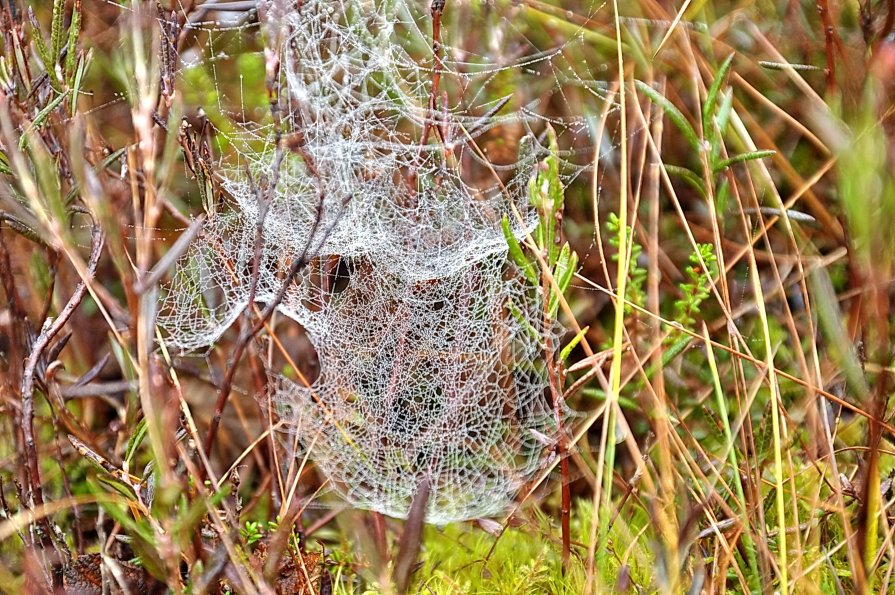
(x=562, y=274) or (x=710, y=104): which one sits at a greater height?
(x=710, y=104)

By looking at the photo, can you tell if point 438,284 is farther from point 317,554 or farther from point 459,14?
point 459,14

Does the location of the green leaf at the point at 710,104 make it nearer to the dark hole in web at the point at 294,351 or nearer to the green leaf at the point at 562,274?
the green leaf at the point at 562,274

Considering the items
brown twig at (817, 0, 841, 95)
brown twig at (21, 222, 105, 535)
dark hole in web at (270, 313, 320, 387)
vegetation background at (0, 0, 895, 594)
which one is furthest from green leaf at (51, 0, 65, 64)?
brown twig at (817, 0, 841, 95)

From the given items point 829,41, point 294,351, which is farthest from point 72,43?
point 829,41

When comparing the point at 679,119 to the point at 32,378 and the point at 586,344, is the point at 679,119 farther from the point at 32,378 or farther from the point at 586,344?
the point at 32,378

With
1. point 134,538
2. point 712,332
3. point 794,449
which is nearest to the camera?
point 134,538

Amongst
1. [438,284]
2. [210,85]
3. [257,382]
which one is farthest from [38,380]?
[210,85]

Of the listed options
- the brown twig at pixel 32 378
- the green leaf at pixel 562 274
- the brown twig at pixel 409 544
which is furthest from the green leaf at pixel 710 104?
the brown twig at pixel 32 378
